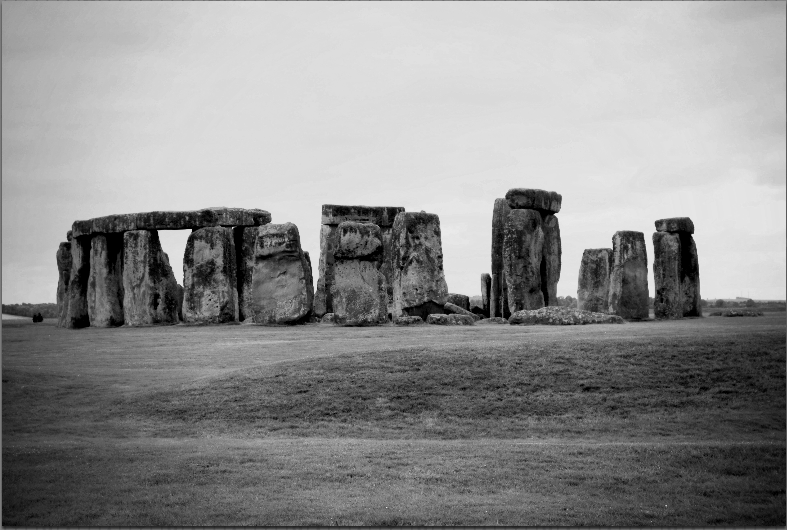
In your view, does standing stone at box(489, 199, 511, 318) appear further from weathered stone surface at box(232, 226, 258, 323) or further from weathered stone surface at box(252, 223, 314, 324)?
weathered stone surface at box(232, 226, 258, 323)

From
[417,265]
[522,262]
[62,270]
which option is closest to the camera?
[417,265]

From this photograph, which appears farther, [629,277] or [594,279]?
[594,279]

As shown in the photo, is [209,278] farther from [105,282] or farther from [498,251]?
[498,251]

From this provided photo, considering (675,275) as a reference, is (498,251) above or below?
above

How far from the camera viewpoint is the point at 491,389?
54.6ft

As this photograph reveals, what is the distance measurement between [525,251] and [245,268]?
30.3ft

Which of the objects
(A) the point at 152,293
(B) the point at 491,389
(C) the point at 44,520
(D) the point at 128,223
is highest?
(D) the point at 128,223

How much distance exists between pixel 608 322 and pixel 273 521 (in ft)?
52.6

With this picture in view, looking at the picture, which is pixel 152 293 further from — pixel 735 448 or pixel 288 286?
pixel 735 448

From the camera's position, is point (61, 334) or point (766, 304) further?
point (766, 304)

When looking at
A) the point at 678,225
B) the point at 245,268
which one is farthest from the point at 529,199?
the point at 245,268

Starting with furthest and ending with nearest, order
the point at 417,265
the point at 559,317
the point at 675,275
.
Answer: the point at 675,275 → the point at 417,265 → the point at 559,317

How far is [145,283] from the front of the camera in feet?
103

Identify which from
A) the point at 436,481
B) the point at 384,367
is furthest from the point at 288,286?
the point at 436,481
